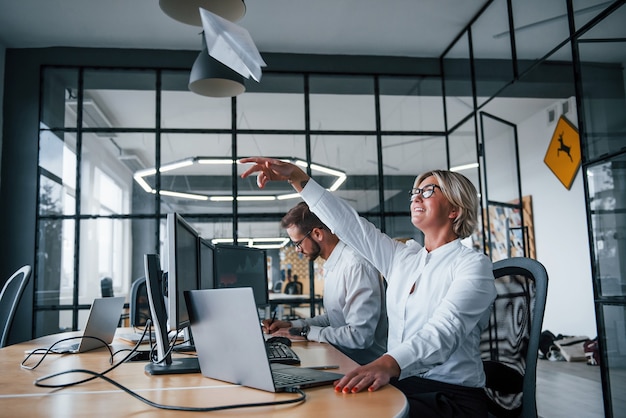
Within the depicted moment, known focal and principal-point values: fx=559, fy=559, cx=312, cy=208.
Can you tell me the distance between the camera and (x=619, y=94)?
3.12 metres

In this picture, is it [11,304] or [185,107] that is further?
[185,107]

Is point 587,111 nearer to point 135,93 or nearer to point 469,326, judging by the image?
point 469,326

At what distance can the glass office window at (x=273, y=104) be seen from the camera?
17.4 feet

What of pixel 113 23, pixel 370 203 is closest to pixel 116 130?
pixel 113 23

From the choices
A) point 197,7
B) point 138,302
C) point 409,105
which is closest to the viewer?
point 197,7

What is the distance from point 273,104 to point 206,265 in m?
3.50

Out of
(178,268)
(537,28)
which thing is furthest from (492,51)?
(178,268)

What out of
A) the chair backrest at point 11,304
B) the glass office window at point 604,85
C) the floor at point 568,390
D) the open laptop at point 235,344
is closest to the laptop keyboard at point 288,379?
the open laptop at point 235,344

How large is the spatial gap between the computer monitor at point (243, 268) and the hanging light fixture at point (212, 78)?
36.5 inches

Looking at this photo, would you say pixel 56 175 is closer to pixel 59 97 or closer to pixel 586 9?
pixel 59 97

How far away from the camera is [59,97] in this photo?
5109 mm

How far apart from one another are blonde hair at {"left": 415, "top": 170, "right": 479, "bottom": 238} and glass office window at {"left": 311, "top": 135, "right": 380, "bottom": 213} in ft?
11.1

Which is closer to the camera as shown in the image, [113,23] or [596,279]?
[596,279]

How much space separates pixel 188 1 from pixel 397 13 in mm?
2695
